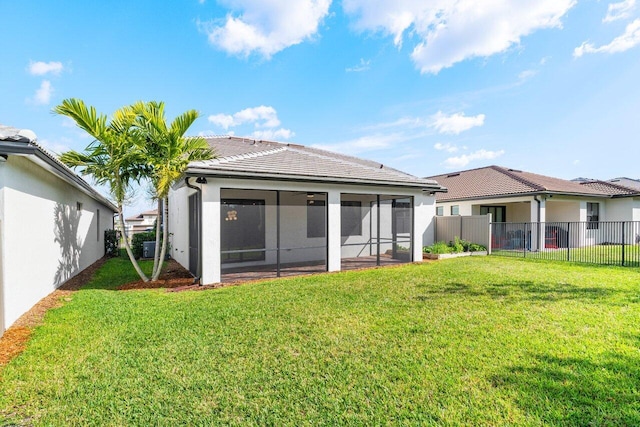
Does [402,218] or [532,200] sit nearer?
[402,218]

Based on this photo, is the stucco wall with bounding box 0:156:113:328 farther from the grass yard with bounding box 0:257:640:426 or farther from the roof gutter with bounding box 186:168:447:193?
the roof gutter with bounding box 186:168:447:193

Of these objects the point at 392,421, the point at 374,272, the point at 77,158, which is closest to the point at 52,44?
the point at 77,158

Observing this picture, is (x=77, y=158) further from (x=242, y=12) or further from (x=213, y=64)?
(x=213, y=64)

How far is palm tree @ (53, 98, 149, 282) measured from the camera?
7.08 m

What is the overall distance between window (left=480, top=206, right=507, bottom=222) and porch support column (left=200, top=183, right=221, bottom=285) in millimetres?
16779

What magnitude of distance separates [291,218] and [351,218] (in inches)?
108

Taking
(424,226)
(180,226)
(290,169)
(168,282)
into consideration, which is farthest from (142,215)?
(290,169)

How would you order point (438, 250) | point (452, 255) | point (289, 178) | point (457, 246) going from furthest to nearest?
point (457, 246) < point (438, 250) < point (452, 255) < point (289, 178)

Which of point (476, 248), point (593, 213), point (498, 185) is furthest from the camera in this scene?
point (593, 213)

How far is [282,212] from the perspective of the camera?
1146 centimetres

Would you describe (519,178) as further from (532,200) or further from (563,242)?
(563,242)

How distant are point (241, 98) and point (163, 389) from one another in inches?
540

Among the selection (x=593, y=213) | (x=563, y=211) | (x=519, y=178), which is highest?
(x=519, y=178)

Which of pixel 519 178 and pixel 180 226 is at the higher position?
pixel 519 178
